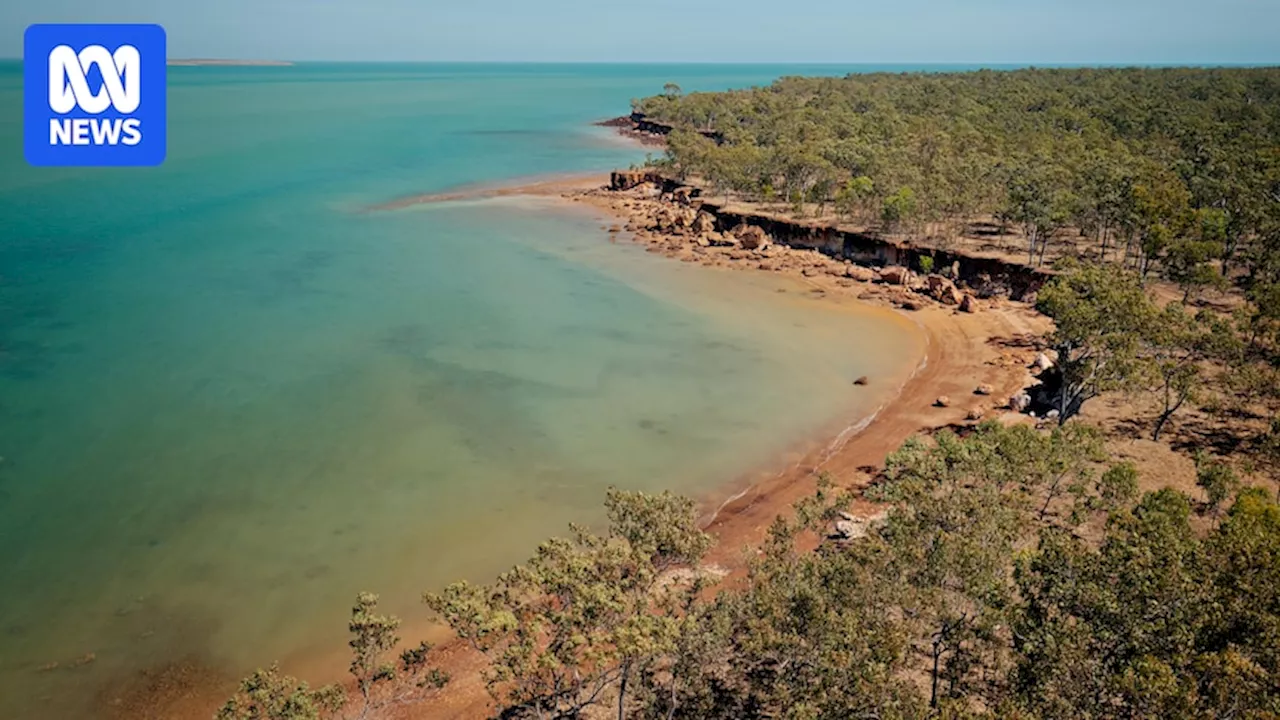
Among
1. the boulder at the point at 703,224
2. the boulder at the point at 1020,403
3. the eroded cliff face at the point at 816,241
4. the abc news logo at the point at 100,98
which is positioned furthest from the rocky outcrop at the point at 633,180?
the abc news logo at the point at 100,98

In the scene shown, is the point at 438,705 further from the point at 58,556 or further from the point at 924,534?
the point at 58,556

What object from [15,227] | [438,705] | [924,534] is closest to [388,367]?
[438,705]

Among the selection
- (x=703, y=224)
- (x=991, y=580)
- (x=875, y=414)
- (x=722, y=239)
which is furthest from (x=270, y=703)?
(x=703, y=224)

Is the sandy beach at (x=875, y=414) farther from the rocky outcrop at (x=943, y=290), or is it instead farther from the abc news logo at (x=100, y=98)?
the abc news logo at (x=100, y=98)

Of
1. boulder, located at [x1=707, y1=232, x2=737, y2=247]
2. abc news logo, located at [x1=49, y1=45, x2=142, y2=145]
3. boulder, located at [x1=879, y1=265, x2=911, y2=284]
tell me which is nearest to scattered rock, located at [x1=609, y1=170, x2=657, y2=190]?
boulder, located at [x1=707, y1=232, x2=737, y2=247]

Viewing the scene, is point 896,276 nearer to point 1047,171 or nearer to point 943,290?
point 943,290

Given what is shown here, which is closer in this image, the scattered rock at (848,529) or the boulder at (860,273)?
the scattered rock at (848,529)

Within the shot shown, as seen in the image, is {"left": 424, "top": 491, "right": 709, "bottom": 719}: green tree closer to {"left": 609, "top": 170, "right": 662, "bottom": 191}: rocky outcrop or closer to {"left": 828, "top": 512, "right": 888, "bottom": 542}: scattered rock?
{"left": 828, "top": 512, "right": 888, "bottom": 542}: scattered rock
